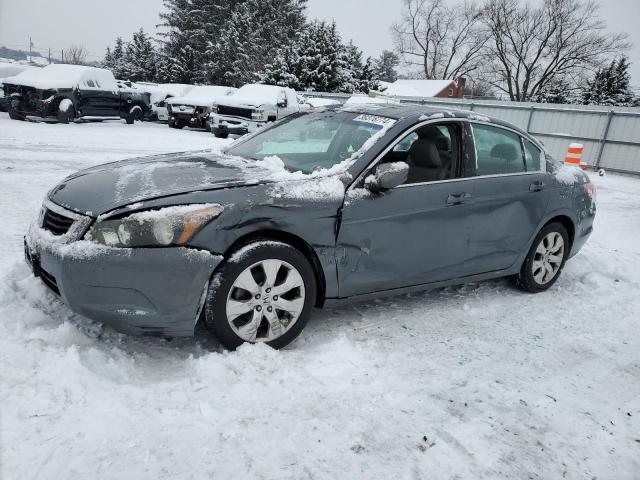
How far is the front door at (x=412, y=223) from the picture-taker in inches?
135

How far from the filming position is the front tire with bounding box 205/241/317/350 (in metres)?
2.98

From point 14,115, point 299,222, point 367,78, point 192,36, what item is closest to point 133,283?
point 299,222

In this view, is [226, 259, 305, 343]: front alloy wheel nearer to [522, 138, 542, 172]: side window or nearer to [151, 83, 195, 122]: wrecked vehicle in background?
[522, 138, 542, 172]: side window

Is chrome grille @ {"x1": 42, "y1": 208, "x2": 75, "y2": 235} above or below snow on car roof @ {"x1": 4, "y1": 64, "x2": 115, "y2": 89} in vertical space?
below

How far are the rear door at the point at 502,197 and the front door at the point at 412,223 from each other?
0.50ft

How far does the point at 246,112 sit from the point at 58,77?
18.8 feet

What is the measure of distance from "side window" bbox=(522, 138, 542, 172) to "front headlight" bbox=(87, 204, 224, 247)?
3.05m

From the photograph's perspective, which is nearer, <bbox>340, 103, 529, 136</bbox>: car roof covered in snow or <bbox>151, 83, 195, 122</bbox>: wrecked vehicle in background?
<bbox>340, 103, 529, 136</bbox>: car roof covered in snow

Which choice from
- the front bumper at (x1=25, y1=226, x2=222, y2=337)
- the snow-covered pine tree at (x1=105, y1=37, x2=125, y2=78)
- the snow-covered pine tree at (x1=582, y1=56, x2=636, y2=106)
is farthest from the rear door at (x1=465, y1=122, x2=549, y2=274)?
the snow-covered pine tree at (x1=105, y1=37, x2=125, y2=78)

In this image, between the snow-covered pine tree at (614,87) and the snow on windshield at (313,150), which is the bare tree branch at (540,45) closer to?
the snow-covered pine tree at (614,87)

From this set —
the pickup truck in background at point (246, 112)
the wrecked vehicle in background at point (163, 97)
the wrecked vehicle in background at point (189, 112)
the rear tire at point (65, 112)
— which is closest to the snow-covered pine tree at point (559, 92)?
the wrecked vehicle in background at point (163, 97)

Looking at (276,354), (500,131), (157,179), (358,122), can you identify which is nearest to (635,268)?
(500,131)

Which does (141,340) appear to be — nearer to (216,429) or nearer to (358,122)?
(216,429)

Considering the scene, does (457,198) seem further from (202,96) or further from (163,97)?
(163,97)
